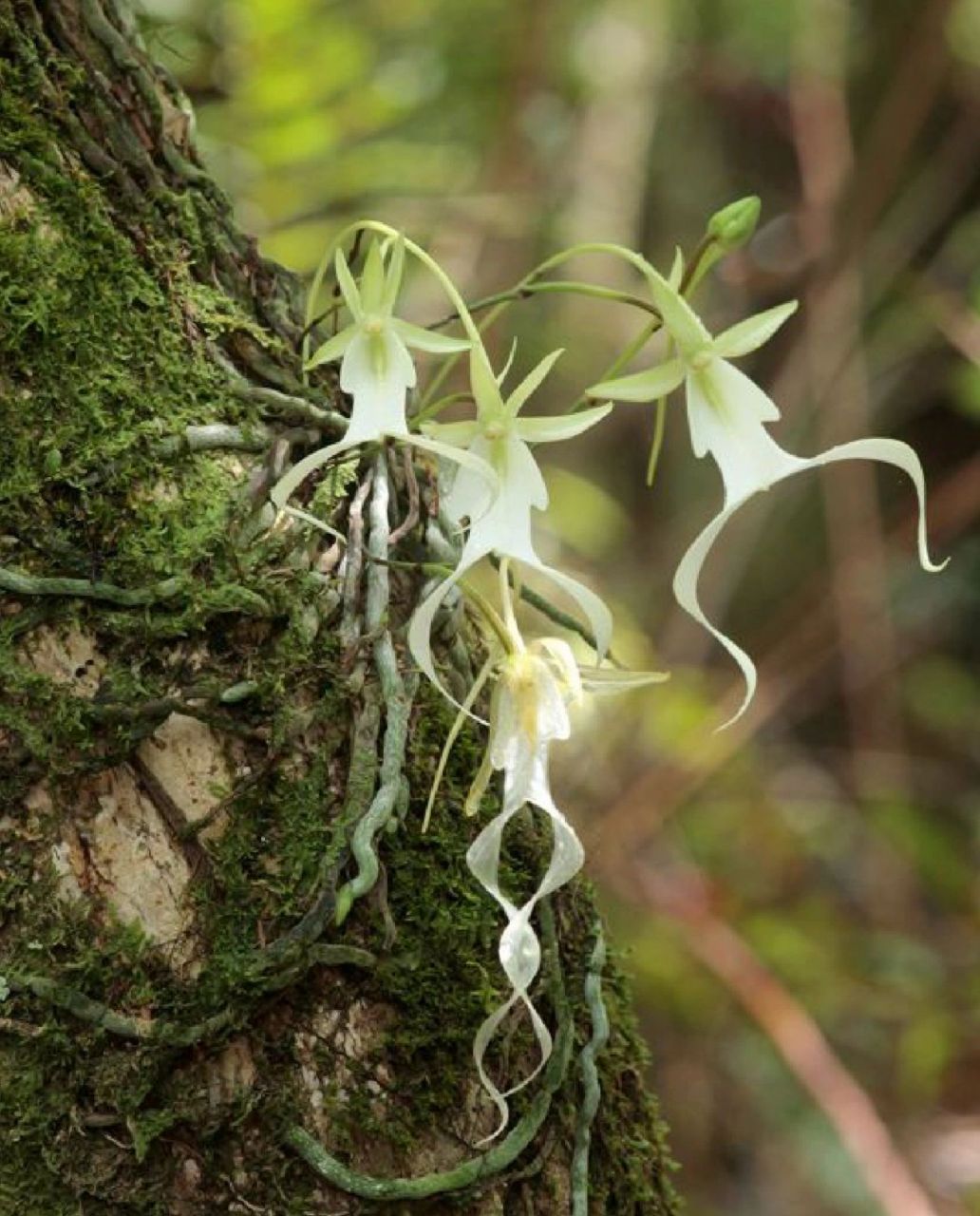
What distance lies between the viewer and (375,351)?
2.35 feet

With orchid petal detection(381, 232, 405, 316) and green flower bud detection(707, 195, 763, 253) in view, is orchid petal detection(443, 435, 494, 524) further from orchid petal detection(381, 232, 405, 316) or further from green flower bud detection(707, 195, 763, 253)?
green flower bud detection(707, 195, 763, 253)

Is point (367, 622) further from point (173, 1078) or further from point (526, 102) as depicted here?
point (526, 102)

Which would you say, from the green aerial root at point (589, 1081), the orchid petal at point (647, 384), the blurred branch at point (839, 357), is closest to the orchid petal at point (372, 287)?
the orchid petal at point (647, 384)

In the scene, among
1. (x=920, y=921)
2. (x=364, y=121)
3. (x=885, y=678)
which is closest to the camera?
(x=364, y=121)

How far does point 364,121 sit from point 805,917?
63.9 inches

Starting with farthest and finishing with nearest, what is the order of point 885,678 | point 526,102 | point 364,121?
point 885,678 → point 526,102 → point 364,121

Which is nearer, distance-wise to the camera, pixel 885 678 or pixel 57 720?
pixel 57 720

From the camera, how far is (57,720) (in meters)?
0.69

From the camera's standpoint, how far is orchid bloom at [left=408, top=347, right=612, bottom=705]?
66cm

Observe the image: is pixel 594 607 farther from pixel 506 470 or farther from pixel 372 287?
pixel 372 287

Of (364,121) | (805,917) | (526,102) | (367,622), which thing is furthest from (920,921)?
(367,622)

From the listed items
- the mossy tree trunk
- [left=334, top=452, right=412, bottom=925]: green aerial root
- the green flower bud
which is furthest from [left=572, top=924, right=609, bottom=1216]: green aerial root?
the green flower bud

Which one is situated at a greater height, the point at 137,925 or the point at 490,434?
the point at 490,434

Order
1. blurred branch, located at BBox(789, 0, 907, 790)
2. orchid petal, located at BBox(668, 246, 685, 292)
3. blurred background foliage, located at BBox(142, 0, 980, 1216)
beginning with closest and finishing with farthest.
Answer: orchid petal, located at BBox(668, 246, 685, 292) < blurred background foliage, located at BBox(142, 0, 980, 1216) < blurred branch, located at BBox(789, 0, 907, 790)
